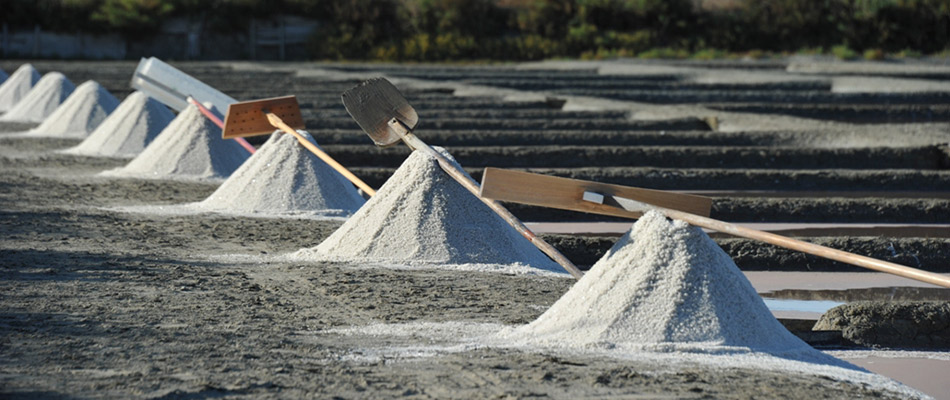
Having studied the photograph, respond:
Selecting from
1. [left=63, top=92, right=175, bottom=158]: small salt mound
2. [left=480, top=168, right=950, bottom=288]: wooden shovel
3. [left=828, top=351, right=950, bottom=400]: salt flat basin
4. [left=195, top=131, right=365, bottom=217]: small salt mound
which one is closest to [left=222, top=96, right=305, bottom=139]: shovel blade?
[left=195, top=131, right=365, bottom=217]: small salt mound

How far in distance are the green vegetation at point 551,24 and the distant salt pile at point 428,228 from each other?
85.2 feet

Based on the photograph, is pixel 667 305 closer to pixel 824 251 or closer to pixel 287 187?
pixel 824 251

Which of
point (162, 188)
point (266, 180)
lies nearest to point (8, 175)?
point (162, 188)

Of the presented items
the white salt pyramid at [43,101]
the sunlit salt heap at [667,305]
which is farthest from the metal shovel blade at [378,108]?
the white salt pyramid at [43,101]

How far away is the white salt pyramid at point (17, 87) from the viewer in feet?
56.6

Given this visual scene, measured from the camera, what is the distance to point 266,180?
23.3 feet

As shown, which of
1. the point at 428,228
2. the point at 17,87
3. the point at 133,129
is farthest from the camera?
the point at 17,87

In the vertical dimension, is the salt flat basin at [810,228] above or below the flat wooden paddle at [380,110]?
below

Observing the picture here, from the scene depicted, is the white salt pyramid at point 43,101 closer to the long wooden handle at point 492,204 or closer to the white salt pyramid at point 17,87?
the white salt pyramid at point 17,87

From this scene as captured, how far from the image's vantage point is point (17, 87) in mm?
17656

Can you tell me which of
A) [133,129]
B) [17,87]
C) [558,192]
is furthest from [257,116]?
[17,87]

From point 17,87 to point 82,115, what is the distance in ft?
16.0

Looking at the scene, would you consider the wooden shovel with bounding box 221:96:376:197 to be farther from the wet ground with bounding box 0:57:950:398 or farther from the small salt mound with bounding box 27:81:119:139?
the small salt mound with bounding box 27:81:119:139

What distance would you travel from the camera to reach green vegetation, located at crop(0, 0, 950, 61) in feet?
104
